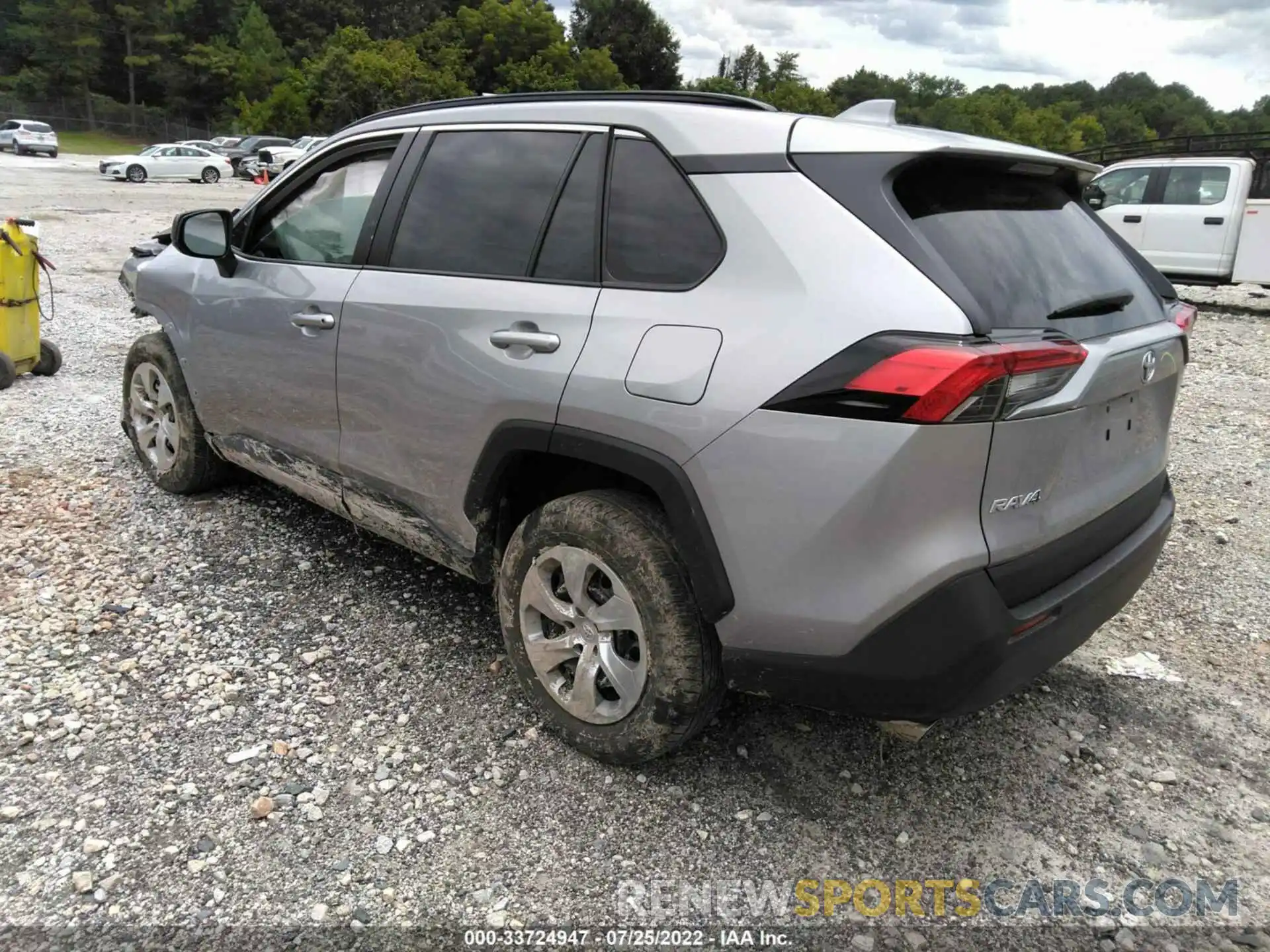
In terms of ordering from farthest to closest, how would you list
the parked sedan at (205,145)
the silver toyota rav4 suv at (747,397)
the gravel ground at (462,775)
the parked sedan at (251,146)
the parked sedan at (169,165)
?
the parked sedan at (251,146)
the parked sedan at (205,145)
the parked sedan at (169,165)
the gravel ground at (462,775)
the silver toyota rav4 suv at (747,397)

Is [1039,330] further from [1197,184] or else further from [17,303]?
[1197,184]

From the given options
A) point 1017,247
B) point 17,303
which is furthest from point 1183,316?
point 17,303

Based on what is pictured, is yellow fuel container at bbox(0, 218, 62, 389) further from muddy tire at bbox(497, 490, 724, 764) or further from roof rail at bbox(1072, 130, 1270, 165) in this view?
roof rail at bbox(1072, 130, 1270, 165)

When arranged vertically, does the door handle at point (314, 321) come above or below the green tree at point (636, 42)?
below

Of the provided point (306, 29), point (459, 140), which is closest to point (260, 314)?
point (459, 140)

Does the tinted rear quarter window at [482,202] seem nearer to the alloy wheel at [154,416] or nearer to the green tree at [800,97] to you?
the alloy wheel at [154,416]

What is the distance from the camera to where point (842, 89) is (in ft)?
293

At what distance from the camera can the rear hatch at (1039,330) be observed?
2.01m

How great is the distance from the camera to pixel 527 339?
8.33ft

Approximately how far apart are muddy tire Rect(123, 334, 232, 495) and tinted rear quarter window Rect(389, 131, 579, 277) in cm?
179

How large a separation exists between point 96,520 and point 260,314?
152 cm

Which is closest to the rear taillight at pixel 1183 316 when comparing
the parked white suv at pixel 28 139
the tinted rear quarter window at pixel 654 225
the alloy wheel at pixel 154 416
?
the tinted rear quarter window at pixel 654 225

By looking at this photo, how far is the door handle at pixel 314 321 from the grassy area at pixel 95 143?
58409mm

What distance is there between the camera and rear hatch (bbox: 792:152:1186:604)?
2.01 m
